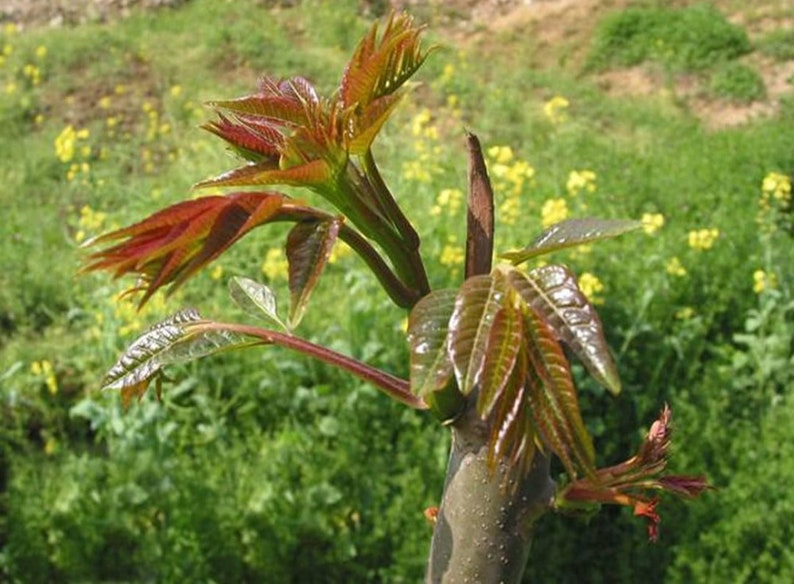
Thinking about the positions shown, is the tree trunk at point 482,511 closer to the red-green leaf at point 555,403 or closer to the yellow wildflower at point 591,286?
the red-green leaf at point 555,403

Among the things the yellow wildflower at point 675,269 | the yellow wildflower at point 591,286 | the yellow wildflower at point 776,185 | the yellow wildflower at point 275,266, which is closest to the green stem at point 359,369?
the yellow wildflower at point 591,286

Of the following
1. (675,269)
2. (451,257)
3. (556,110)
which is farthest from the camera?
(556,110)

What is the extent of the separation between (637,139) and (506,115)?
73 centimetres

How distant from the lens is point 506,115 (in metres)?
6.53

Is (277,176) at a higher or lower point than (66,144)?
higher

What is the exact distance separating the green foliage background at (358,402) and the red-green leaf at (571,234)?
5.84 ft

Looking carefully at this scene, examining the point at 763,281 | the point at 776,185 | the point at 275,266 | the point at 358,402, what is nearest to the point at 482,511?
the point at 358,402

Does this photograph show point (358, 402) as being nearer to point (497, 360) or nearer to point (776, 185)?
point (776, 185)

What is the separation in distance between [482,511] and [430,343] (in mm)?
159

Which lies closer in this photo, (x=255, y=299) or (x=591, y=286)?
(x=255, y=299)

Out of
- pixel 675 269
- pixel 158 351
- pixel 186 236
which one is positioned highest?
pixel 186 236

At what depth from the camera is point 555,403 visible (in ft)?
2.06

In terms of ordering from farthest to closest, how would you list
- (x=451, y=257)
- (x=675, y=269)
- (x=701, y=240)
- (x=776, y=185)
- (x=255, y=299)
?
(x=776, y=185)
(x=701, y=240)
(x=675, y=269)
(x=451, y=257)
(x=255, y=299)

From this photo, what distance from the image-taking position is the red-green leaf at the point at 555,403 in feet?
2.05
